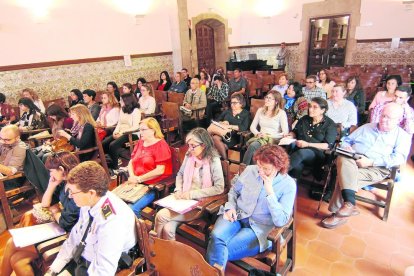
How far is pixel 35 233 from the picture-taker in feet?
6.22

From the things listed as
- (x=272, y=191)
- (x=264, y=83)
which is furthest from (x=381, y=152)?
(x=264, y=83)

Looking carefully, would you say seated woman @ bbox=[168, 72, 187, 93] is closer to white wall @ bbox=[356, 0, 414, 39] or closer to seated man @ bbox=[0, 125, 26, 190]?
seated man @ bbox=[0, 125, 26, 190]

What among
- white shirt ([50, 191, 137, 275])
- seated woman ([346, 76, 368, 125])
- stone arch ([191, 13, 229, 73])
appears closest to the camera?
white shirt ([50, 191, 137, 275])

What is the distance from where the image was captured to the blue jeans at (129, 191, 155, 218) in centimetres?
243

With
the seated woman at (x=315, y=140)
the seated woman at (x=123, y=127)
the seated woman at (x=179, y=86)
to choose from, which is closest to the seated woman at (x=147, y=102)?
the seated woman at (x=123, y=127)

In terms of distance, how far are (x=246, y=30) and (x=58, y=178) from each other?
1017 cm

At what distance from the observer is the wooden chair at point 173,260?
4.24 feet

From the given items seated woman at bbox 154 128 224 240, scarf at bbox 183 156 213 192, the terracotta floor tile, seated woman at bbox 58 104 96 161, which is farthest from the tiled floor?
seated woman at bbox 58 104 96 161

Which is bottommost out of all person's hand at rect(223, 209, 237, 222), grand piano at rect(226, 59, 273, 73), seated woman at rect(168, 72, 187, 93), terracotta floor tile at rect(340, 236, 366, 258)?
terracotta floor tile at rect(340, 236, 366, 258)

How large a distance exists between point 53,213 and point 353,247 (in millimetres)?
2406

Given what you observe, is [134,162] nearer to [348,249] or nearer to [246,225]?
[246,225]

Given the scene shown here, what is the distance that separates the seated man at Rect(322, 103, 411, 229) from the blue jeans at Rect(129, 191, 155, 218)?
1.62 m

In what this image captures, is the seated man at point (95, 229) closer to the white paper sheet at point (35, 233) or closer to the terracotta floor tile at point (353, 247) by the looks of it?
the white paper sheet at point (35, 233)

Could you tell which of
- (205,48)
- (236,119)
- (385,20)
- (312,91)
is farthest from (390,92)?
(205,48)
